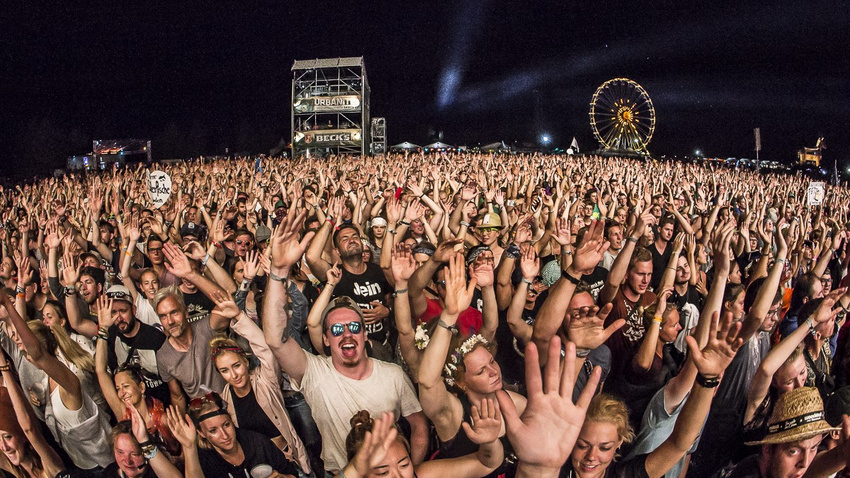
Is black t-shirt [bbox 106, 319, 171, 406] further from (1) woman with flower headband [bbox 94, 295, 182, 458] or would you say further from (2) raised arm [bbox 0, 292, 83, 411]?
(2) raised arm [bbox 0, 292, 83, 411]

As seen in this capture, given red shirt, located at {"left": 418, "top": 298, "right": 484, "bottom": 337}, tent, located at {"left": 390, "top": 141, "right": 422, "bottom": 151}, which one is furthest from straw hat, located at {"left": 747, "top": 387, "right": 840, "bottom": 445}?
A: tent, located at {"left": 390, "top": 141, "right": 422, "bottom": 151}

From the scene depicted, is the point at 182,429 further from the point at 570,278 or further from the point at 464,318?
the point at 570,278

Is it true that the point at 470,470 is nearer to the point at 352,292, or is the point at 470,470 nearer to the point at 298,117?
the point at 352,292

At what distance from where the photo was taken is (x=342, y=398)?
315cm

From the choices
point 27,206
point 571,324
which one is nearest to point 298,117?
point 27,206

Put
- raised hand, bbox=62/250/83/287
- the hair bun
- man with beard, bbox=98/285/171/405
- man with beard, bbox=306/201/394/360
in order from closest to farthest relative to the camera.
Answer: the hair bun < man with beard, bbox=98/285/171/405 < raised hand, bbox=62/250/83/287 < man with beard, bbox=306/201/394/360

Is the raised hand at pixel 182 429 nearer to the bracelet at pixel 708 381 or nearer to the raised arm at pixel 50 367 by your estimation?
the raised arm at pixel 50 367

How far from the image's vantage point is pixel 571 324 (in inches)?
128

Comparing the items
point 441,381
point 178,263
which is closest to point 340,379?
point 441,381

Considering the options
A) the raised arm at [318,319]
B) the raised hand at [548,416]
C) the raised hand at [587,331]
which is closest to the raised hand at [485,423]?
the raised hand at [548,416]

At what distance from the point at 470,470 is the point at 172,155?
48.9m

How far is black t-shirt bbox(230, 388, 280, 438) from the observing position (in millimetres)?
3352

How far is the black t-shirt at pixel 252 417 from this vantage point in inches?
132

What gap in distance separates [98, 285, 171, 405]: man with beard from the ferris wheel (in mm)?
28306
